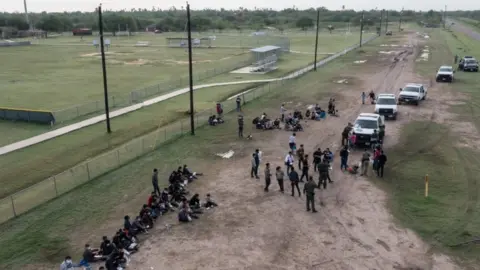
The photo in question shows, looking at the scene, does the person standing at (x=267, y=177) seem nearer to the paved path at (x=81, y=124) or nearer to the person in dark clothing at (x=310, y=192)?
the person in dark clothing at (x=310, y=192)

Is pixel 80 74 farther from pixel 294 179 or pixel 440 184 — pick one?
pixel 440 184

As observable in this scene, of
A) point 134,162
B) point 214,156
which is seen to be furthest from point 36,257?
point 214,156

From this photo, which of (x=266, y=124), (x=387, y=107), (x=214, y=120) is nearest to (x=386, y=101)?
(x=387, y=107)

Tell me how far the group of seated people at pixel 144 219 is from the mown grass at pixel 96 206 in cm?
108

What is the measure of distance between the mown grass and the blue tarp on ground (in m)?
11.8

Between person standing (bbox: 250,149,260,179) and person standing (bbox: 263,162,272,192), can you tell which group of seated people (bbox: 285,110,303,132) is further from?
person standing (bbox: 263,162,272,192)

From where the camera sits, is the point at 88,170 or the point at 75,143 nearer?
→ the point at 88,170

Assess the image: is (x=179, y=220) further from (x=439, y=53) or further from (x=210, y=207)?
(x=439, y=53)

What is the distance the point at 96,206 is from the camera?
18891 mm

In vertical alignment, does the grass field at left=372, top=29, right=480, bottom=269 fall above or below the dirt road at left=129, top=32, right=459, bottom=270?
above

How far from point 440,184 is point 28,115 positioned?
29850 millimetres

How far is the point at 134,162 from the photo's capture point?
2453cm

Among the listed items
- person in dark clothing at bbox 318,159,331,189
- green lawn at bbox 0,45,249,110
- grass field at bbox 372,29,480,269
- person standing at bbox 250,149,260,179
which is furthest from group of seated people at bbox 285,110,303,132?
green lawn at bbox 0,45,249,110

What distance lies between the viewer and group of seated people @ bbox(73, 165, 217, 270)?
46.2 feet
